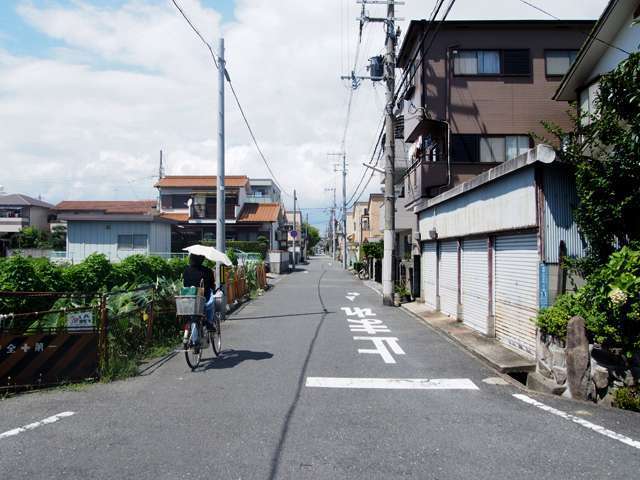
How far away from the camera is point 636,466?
4.35m

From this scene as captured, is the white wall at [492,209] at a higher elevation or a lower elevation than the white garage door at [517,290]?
higher

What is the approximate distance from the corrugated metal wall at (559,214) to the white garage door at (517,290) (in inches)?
12.2

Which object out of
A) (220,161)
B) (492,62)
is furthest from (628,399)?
(492,62)

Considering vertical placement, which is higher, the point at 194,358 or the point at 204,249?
the point at 204,249

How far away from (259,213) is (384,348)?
37.1 metres

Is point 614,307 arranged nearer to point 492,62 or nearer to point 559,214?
point 559,214

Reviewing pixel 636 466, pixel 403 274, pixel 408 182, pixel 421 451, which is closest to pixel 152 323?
pixel 421 451

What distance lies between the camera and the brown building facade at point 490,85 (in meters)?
20.6

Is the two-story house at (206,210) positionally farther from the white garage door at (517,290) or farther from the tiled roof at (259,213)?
the white garage door at (517,290)

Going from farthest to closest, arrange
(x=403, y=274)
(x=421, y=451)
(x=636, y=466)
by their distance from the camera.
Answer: (x=403, y=274) → (x=421, y=451) → (x=636, y=466)

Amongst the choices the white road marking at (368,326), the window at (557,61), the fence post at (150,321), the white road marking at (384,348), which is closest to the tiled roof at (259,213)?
the window at (557,61)

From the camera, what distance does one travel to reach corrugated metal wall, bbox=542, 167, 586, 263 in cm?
828

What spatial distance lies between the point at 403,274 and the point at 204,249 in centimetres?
1465

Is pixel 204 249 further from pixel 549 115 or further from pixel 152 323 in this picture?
pixel 549 115
